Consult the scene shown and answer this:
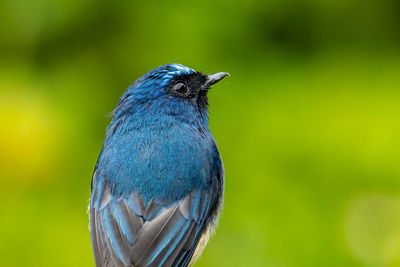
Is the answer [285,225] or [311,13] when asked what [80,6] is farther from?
[285,225]

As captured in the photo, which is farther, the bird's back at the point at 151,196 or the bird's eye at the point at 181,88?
the bird's eye at the point at 181,88

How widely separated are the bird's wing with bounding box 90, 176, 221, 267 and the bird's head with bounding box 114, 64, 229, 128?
49 cm

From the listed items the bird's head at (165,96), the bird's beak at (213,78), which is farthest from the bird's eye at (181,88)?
the bird's beak at (213,78)

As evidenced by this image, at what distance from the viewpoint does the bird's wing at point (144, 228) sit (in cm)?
435

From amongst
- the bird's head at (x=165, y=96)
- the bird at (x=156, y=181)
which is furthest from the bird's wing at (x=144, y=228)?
the bird's head at (x=165, y=96)

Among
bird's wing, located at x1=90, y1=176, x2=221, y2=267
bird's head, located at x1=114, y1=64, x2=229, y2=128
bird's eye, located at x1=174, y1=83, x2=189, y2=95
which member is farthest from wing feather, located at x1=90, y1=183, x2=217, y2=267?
bird's eye, located at x1=174, y1=83, x2=189, y2=95

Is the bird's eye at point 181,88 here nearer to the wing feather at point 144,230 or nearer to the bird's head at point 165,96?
the bird's head at point 165,96

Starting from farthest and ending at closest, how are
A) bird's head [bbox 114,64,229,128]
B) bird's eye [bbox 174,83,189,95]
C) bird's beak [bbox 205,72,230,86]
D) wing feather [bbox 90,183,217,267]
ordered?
bird's beak [bbox 205,72,230,86]
bird's eye [bbox 174,83,189,95]
bird's head [bbox 114,64,229,128]
wing feather [bbox 90,183,217,267]

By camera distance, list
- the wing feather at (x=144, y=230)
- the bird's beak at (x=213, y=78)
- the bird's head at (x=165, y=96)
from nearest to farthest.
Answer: the wing feather at (x=144, y=230) < the bird's head at (x=165, y=96) < the bird's beak at (x=213, y=78)

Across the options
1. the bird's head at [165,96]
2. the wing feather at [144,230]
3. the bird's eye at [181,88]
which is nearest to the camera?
the wing feather at [144,230]

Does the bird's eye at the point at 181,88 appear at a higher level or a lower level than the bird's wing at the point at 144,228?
higher

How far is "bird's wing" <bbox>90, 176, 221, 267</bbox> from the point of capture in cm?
435

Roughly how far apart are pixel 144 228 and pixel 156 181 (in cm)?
27

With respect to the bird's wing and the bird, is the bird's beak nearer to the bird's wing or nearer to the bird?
the bird
